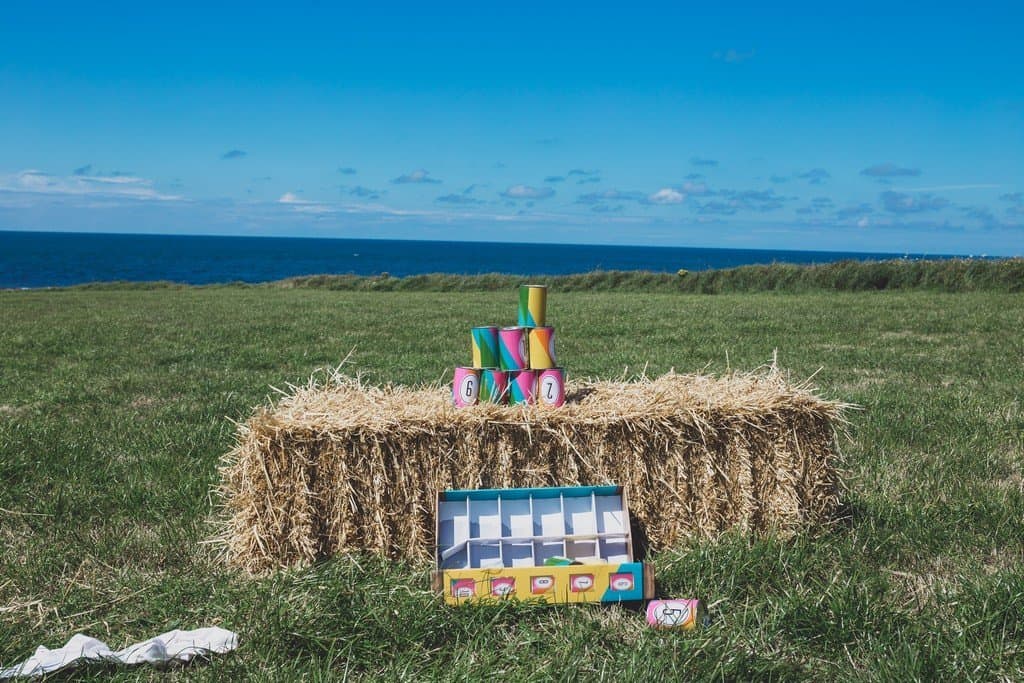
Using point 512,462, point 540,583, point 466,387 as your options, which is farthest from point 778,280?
point 540,583

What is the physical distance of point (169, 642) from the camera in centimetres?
326

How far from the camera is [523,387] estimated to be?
4.53 metres

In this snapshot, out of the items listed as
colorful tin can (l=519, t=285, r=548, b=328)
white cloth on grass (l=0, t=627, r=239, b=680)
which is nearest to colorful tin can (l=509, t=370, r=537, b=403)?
colorful tin can (l=519, t=285, r=548, b=328)

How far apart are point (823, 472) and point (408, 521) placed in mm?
2396


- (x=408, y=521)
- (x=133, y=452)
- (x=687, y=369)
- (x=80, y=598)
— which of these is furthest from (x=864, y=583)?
(x=687, y=369)

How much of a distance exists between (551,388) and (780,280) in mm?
25492

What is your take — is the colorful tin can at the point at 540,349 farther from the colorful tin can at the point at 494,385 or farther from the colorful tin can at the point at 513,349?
the colorful tin can at the point at 494,385

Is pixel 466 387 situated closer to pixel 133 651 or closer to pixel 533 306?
pixel 533 306

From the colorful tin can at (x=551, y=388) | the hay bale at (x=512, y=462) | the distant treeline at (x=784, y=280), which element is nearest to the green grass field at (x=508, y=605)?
the hay bale at (x=512, y=462)

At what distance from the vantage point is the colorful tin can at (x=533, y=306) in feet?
15.5

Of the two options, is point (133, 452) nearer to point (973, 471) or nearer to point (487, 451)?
point (487, 451)

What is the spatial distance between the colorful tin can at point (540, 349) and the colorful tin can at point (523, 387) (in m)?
0.07

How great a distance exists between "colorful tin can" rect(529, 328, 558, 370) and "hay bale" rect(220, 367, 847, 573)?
0.35m

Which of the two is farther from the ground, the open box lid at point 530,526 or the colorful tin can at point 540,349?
the colorful tin can at point 540,349
